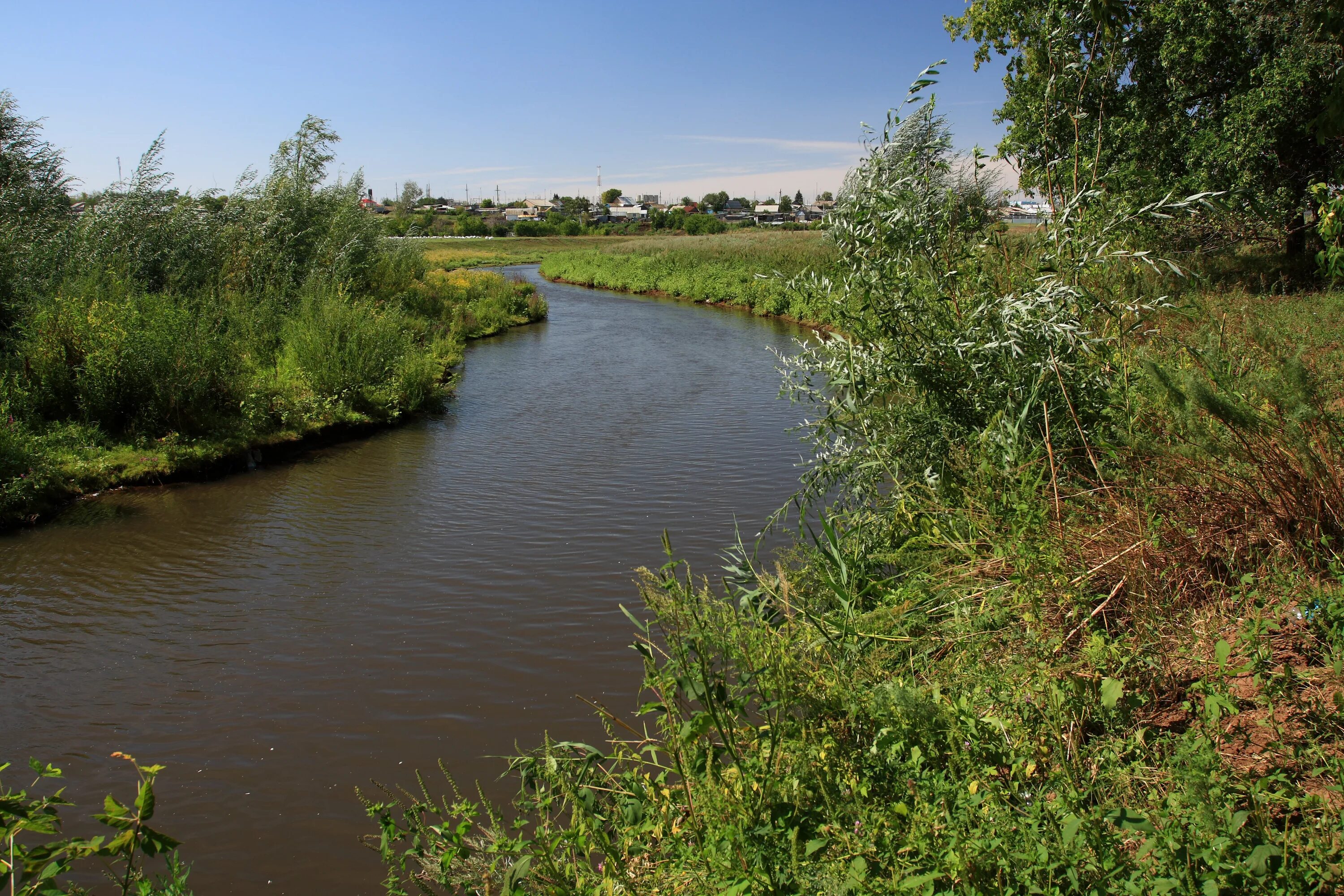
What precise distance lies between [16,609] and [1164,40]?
1949cm

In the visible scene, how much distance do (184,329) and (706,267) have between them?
2994 cm

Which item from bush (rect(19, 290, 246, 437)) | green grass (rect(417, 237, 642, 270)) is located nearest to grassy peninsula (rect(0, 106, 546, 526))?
bush (rect(19, 290, 246, 437))

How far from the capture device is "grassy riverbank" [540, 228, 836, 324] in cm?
3231

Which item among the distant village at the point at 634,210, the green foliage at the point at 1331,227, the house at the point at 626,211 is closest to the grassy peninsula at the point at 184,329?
the green foliage at the point at 1331,227

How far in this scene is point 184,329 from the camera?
11562 millimetres

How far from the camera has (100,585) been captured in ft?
24.8

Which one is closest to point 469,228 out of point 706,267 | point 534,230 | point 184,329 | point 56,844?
point 534,230

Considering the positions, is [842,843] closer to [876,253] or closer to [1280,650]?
[1280,650]

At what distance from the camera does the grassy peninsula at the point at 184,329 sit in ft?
34.6

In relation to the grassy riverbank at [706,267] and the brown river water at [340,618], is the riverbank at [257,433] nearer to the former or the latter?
the brown river water at [340,618]

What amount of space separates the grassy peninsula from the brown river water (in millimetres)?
796

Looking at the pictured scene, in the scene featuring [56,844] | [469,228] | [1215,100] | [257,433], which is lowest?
[257,433]

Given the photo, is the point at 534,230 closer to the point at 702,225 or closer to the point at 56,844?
the point at 702,225

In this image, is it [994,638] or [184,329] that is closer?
[994,638]
